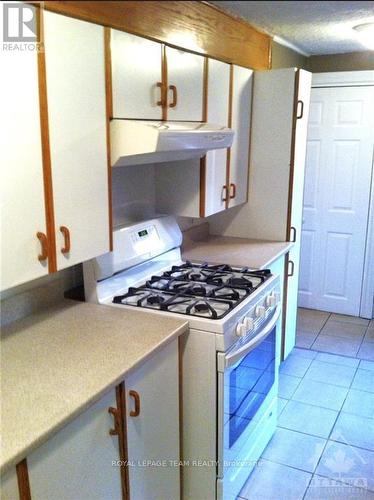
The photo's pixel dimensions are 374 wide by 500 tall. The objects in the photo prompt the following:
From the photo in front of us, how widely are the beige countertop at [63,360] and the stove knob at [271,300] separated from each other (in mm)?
608

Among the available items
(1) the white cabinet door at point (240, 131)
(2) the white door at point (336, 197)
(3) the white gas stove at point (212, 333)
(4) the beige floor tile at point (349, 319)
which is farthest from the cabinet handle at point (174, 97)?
(4) the beige floor tile at point (349, 319)

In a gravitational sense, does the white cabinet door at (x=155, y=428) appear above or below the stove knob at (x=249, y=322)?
below

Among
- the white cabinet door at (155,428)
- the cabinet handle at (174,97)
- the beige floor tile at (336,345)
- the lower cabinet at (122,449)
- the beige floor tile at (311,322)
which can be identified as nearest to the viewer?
the lower cabinet at (122,449)

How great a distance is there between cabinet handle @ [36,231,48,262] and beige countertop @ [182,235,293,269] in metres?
1.27

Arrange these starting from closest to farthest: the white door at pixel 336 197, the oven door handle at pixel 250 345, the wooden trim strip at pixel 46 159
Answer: the wooden trim strip at pixel 46 159
the oven door handle at pixel 250 345
the white door at pixel 336 197

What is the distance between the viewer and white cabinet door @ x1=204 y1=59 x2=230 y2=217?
7.95ft

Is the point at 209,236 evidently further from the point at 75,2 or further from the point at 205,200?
the point at 75,2

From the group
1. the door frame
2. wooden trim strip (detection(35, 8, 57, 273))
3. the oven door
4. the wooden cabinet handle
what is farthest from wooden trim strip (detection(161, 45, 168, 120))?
the door frame

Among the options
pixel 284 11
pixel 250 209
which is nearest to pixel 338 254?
pixel 250 209

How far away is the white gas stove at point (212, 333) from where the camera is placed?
1.90m

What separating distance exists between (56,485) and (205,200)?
1.59 meters

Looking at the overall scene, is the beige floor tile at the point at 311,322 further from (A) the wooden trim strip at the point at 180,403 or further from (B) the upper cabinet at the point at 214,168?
(A) the wooden trim strip at the point at 180,403

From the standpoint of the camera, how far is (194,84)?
7.35 feet

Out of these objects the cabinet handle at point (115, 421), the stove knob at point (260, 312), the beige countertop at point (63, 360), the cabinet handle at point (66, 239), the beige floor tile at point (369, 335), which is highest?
the cabinet handle at point (66, 239)
